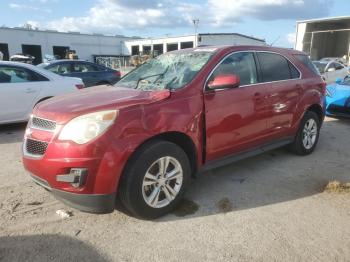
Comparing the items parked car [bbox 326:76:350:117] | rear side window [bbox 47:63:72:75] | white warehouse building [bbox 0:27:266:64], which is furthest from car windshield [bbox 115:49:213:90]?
white warehouse building [bbox 0:27:266:64]

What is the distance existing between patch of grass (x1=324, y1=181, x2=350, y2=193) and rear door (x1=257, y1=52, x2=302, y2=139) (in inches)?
39.3

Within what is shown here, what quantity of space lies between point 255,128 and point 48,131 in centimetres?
256

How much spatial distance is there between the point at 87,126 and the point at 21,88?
15.5 feet

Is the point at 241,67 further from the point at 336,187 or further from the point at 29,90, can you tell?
the point at 29,90

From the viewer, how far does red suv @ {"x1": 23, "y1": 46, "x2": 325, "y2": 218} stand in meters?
3.00

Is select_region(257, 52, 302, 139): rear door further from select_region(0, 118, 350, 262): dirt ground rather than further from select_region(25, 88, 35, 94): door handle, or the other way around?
select_region(25, 88, 35, 94): door handle

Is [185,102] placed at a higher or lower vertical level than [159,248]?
higher

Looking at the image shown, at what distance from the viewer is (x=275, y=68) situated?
4.84 m

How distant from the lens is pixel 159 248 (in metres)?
3.00

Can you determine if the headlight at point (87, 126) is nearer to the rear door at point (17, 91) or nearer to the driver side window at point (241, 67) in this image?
the driver side window at point (241, 67)

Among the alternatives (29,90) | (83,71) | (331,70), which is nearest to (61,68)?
(83,71)

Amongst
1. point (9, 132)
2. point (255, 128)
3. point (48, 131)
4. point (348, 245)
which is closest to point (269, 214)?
point (348, 245)

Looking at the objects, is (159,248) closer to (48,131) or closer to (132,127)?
(132,127)

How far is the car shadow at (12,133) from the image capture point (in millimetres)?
6523
